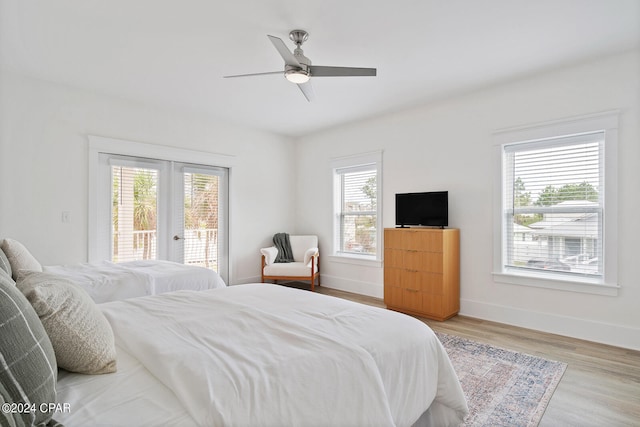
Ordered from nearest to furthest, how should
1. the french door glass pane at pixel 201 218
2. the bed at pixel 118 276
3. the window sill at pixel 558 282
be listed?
the bed at pixel 118 276 → the window sill at pixel 558 282 → the french door glass pane at pixel 201 218

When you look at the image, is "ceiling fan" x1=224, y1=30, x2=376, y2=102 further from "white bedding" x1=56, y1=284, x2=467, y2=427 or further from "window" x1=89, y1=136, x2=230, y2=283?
"window" x1=89, y1=136, x2=230, y2=283

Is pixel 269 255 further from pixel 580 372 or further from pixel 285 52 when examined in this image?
pixel 580 372

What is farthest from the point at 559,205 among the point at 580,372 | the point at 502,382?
the point at 502,382

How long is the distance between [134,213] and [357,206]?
3231mm

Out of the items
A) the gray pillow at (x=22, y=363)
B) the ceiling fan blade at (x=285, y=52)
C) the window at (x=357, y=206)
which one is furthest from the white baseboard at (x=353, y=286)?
the gray pillow at (x=22, y=363)

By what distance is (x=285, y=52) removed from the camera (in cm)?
250

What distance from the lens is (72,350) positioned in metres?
1.12

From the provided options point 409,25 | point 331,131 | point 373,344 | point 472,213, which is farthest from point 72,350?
point 331,131

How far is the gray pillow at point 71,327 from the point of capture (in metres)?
1.10

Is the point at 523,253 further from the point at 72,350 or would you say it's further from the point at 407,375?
the point at 72,350

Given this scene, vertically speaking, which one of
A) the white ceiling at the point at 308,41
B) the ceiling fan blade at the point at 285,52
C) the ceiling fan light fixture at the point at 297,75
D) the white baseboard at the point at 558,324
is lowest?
the white baseboard at the point at 558,324

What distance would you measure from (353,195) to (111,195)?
3.44 meters

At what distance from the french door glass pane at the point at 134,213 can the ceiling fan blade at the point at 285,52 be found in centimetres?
290

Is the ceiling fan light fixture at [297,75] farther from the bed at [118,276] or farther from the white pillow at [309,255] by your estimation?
the white pillow at [309,255]
